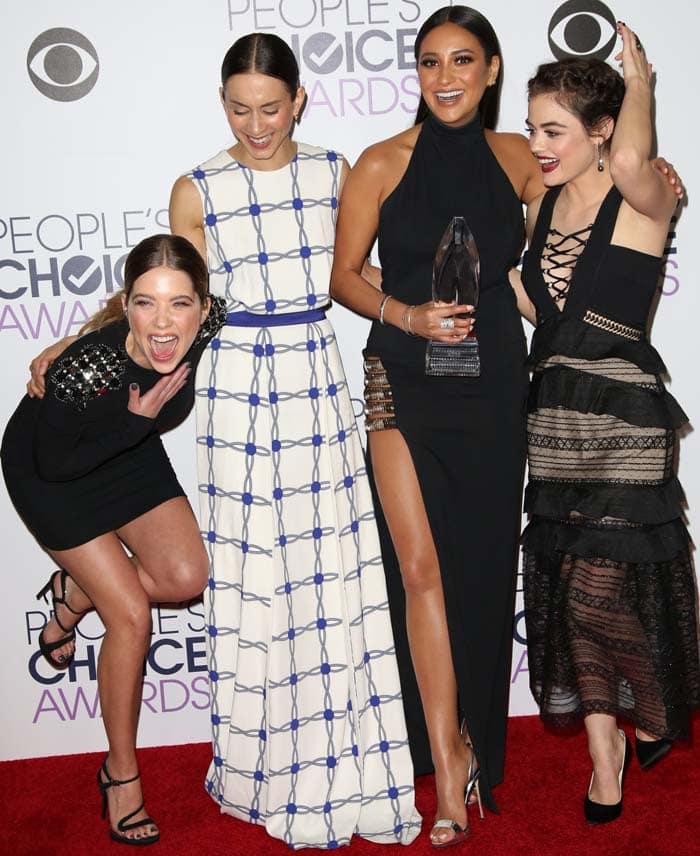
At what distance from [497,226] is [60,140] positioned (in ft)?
4.67

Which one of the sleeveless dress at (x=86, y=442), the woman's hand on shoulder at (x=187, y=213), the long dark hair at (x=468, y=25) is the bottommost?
the sleeveless dress at (x=86, y=442)

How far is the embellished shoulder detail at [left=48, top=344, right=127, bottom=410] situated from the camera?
2.82m

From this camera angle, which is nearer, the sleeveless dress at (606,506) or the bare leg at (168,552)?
the sleeveless dress at (606,506)

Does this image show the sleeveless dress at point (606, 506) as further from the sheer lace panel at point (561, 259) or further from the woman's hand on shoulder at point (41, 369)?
the woman's hand on shoulder at point (41, 369)

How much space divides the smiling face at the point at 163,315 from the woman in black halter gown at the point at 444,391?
468 millimetres

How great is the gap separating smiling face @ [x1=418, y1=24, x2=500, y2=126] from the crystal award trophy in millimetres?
310

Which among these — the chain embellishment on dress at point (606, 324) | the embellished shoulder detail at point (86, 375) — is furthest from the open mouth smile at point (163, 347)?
the chain embellishment on dress at point (606, 324)

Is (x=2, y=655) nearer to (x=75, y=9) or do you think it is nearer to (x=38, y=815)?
(x=38, y=815)

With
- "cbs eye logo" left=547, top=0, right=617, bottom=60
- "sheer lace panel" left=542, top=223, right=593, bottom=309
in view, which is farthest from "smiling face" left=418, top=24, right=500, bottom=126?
"cbs eye logo" left=547, top=0, right=617, bottom=60

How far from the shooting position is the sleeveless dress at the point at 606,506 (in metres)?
2.82

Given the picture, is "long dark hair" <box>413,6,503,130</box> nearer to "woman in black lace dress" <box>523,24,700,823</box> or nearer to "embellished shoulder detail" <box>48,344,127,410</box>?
"woman in black lace dress" <box>523,24,700,823</box>

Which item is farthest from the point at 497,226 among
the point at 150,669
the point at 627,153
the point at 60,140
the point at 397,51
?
the point at 150,669

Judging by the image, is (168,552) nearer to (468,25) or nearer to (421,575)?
(421,575)

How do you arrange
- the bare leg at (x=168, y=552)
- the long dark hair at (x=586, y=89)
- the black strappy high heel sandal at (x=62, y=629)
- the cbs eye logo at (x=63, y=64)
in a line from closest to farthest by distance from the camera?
the long dark hair at (x=586, y=89), the bare leg at (x=168, y=552), the cbs eye logo at (x=63, y=64), the black strappy high heel sandal at (x=62, y=629)
